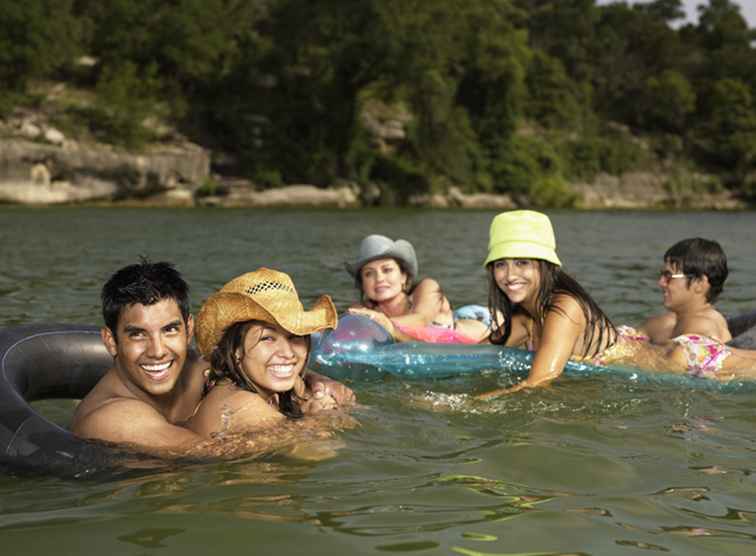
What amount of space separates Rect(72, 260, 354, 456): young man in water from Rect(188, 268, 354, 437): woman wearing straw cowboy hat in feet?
0.37

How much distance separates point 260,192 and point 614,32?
36.8 metres

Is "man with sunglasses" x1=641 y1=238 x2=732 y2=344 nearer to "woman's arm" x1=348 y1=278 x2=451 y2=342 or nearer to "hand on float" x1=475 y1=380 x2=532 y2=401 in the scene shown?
"hand on float" x1=475 y1=380 x2=532 y2=401

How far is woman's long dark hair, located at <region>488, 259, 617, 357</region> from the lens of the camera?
5.03 metres

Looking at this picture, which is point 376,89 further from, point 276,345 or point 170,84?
point 276,345

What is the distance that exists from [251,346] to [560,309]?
1974mm

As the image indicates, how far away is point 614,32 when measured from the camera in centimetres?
6119

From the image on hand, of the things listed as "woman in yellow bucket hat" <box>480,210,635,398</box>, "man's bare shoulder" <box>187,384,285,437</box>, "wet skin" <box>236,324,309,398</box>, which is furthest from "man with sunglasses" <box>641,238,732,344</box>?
"man's bare shoulder" <box>187,384,285,437</box>

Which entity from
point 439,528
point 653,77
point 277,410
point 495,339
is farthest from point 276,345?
point 653,77

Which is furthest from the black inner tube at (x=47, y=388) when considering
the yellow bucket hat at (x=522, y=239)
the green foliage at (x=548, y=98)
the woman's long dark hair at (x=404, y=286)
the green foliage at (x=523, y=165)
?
the green foliage at (x=548, y=98)

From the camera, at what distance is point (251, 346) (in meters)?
3.61

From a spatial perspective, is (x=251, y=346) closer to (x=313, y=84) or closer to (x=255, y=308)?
(x=255, y=308)

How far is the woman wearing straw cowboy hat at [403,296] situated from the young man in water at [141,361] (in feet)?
9.17

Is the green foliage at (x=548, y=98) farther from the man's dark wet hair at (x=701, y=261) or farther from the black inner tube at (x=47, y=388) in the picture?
the black inner tube at (x=47, y=388)

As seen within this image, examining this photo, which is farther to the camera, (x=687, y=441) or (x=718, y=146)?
(x=718, y=146)
